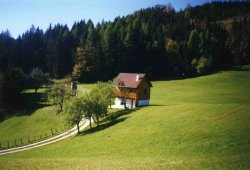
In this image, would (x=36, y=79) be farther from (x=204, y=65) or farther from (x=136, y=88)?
(x=204, y=65)

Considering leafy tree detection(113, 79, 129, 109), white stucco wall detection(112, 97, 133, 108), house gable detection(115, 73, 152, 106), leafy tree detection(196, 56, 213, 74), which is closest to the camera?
house gable detection(115, 73, 152, 106)

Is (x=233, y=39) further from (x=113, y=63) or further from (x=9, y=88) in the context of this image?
(x=9, y=88)

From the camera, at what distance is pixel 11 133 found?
6125 cm

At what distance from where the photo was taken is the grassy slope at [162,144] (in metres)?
24.0

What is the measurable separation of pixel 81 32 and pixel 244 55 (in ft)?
275

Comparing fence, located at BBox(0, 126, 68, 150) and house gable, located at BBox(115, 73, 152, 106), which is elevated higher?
house gable, located at BBox(115, 73, 152, 106)

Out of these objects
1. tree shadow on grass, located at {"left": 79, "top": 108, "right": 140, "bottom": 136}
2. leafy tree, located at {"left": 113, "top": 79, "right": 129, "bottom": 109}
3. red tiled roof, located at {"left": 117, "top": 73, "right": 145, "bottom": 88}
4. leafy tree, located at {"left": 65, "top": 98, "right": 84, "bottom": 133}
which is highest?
red tiled roof, located at {"left": 117, "top": 73, "right": 145, "bottom": 88}

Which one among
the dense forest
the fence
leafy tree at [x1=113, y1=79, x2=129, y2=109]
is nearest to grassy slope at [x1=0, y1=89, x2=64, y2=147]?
the fence

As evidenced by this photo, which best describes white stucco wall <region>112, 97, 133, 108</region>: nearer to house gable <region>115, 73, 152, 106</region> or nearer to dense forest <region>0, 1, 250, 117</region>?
house gable <region>115, 73, 152, 106</region>

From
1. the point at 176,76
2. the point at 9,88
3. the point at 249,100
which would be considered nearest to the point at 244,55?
the point at 176,76

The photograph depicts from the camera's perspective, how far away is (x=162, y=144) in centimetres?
3281

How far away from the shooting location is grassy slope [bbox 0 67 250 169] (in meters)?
24.0

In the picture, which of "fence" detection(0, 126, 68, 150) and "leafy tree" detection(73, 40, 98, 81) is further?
"leafy tree" detection(73, 40, 98, 81)

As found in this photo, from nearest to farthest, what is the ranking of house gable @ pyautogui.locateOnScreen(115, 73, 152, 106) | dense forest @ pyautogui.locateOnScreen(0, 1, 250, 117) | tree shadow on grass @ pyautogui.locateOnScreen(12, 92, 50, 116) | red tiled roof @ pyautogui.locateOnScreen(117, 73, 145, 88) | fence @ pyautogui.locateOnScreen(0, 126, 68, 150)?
1. fence @ pyautogui.locateOnScreen(0, 126, 68, 150)
2. house gable @ pyautogui.locateOnScreen(115, 73, 152, 106)
3. red tiled roof @ pyautogui.locateOnScreen(117, 73, 145, 88)
4. tree shadow on grass @ pyautogui.locateOnScreen(12, 92, 50, 116)
5. dense forest @ pyautogui.locateOnScreen(0, 1, 250, 117)
